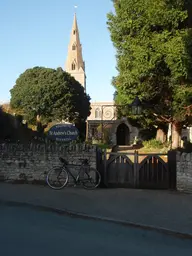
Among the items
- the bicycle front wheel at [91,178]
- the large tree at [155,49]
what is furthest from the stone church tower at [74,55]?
the bicycle front wheel at [91,178]

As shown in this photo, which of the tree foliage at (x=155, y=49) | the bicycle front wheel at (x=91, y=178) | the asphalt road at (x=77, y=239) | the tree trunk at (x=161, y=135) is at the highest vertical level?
the tree foliage at (x=155, y=49)

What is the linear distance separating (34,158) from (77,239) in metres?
6.46

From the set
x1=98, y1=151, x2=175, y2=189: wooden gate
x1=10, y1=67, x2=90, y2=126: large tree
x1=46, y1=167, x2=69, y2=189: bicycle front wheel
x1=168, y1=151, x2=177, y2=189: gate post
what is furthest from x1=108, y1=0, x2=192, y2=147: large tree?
x1=10, y1=67, x2=90, y2=126: large tree

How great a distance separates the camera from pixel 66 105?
46094 millimetres

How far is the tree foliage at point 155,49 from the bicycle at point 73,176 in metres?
6.02

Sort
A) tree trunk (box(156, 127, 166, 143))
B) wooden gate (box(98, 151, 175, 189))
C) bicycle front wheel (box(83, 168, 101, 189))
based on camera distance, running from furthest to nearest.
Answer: tree trunk (box(156, 127, 166, 143)) < bicycle front wheel (box(83, 168, 101, 189)) < wooden gate (box(98, 151, 175, 189))

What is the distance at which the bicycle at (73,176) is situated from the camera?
1104 cm

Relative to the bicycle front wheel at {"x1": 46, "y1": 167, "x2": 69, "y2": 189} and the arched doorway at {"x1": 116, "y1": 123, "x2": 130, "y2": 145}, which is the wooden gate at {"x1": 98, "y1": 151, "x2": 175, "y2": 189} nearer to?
the bicycle front wheel at {"x1": 46, "y1": 167, "x2": 69, "y2": 189}

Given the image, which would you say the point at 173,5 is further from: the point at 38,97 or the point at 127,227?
the point at 38,97

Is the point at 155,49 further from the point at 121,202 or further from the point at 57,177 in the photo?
the point at 121,202

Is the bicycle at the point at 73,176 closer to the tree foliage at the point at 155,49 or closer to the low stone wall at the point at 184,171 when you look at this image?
the low stone wall at the point at 184,171

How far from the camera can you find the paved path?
7258 mm

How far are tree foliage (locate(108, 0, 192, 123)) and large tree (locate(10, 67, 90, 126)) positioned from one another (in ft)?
96.0

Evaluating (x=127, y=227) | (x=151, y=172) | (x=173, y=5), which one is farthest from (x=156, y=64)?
(x=127, y=227)
